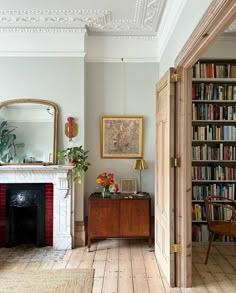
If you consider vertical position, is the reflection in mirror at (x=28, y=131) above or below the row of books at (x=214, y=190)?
above

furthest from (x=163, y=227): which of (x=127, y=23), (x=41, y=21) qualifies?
(x=41, y=21)

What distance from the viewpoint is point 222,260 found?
3.42 m

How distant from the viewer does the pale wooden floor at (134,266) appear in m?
2.73

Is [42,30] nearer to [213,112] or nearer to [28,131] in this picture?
[28,131]

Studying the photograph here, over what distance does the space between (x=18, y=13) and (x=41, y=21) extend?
310mm

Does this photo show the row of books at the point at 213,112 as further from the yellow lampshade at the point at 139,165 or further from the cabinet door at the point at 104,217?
the cabinet door at the point at 104,217

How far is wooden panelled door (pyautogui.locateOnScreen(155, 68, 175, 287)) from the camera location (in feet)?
9.11

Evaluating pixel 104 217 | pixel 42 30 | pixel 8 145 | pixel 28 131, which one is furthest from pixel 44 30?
pixel 104 217

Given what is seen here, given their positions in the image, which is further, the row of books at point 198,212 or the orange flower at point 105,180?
the row of books at point 198,212

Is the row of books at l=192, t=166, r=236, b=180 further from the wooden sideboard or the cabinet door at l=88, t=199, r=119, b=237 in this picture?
the cabinet door at l=88, t=199, r=119, b=237

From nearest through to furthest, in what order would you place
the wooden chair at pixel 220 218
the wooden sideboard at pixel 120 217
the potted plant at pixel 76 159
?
the wooden chair at pixel 220 218, the wooden sideboard at pixel 120 217, the potted plant at pixel 76 159

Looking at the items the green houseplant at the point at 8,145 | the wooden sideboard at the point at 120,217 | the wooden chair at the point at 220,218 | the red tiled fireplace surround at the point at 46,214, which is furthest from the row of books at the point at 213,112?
the green houseplant at the point at 8,145

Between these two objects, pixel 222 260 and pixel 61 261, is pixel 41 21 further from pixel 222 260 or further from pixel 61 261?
pixel 222 260

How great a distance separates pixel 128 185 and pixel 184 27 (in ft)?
7.76
